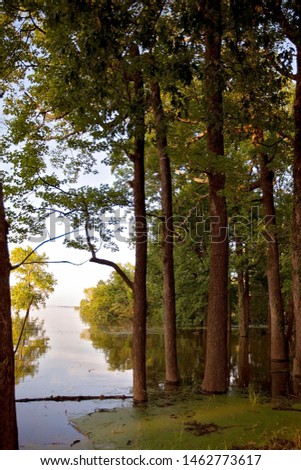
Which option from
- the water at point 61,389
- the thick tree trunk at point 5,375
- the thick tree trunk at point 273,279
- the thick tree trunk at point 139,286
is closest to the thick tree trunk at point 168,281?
the water at point 61,389

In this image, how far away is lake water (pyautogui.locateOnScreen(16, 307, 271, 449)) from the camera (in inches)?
434

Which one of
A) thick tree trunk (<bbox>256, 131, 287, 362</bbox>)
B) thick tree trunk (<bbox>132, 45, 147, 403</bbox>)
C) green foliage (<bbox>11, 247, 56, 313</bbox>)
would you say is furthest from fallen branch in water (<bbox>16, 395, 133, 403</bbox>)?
green foliage (<bbox>11, 247, 56, 313</bbox>)

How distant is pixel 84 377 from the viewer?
61.4 feet

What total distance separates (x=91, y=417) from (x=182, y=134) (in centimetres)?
931

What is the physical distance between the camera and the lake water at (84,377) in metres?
11.0

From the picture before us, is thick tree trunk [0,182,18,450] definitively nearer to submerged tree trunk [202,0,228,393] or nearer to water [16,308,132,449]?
A: water [16,308,132,449]

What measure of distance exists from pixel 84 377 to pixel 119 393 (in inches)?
151

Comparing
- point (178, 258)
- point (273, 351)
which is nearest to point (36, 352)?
point (178, 258)

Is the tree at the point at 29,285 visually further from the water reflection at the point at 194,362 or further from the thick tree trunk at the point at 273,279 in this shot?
the thick tree trunk at the point at 273,279

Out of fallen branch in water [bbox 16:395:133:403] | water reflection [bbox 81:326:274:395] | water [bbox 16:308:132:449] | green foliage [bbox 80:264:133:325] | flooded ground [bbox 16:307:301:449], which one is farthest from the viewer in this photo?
green foliage [bbox 80:264:133:325]

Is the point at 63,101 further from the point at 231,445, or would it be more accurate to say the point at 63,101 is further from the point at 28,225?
the point at 231,445

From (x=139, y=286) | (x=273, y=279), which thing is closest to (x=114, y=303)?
(x=273, y=279)

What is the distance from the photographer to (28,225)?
47.6ft

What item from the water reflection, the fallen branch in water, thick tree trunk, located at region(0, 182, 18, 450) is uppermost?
thick tree trunk, located at region(0, 182, 18, 450)
